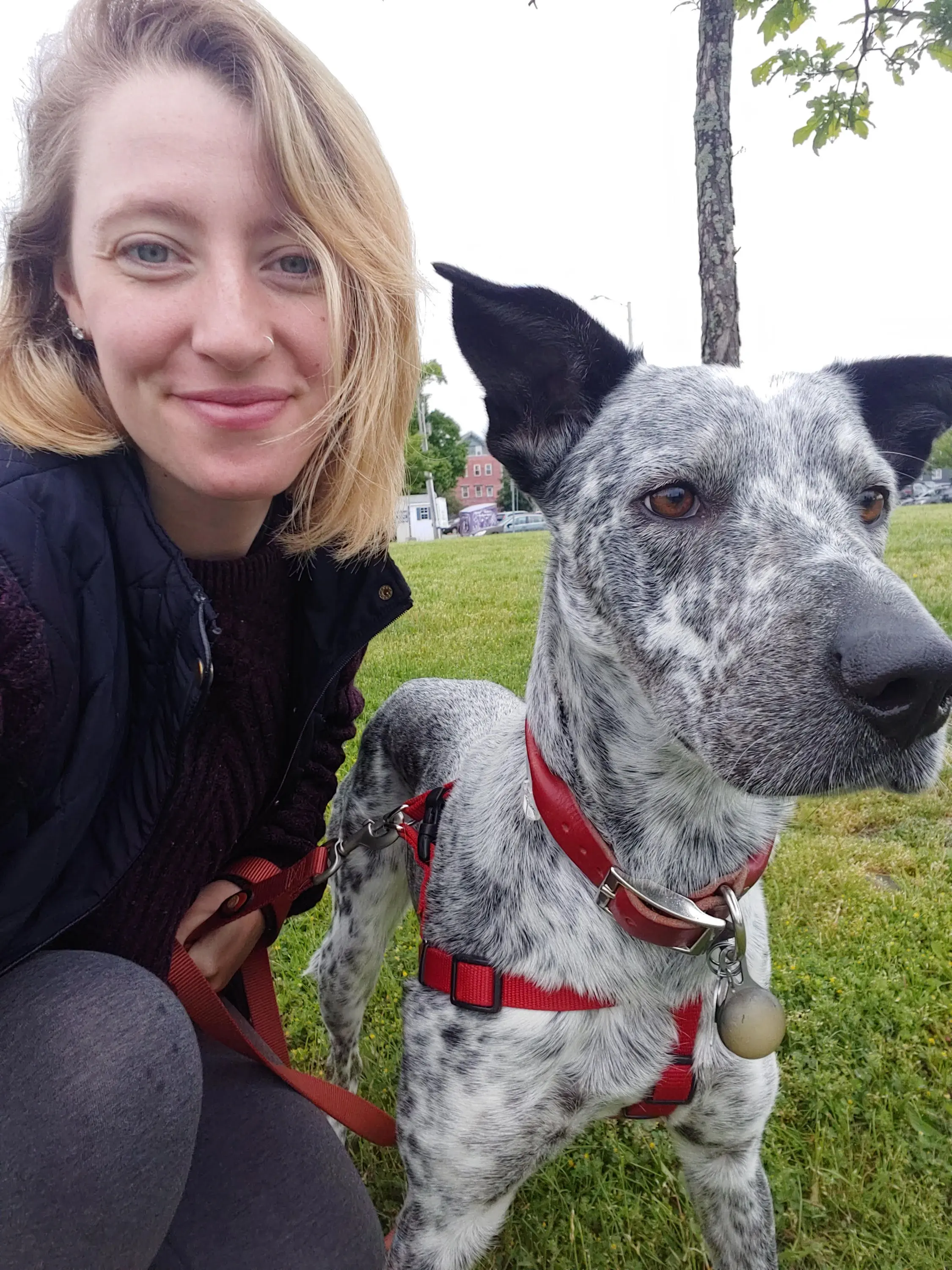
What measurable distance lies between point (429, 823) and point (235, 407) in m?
1.19

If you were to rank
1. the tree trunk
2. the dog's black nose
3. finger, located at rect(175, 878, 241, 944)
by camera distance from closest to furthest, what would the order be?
the dog's black nose
finger, located at rect(175, 878, 241, 944)
the tree trunk

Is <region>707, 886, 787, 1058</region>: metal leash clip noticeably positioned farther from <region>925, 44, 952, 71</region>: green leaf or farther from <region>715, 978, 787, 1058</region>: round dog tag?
A: <region>925, 44, 952, 71</region>: green leaf

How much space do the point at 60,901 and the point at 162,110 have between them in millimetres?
1565

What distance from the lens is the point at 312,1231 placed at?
183cm

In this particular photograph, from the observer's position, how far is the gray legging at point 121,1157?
140 cm

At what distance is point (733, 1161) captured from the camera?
6.48 feet

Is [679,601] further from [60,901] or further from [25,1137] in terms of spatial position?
[25,1137]

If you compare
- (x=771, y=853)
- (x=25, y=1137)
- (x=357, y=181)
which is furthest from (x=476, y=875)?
(x=357, y=181)

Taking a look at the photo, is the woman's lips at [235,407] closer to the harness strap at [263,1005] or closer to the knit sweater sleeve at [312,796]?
the knit sweater sleeve at [312,796]

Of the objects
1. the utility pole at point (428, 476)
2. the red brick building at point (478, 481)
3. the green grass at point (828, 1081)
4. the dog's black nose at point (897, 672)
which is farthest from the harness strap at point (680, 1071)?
the red brick building at point (478, 481)

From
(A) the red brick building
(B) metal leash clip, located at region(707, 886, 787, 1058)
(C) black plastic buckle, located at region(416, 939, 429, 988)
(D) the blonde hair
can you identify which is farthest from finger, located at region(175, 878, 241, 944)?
(A) the red brick building

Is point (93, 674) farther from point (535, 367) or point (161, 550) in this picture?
point (535, 367)

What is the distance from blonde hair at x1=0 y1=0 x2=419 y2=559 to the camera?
1696mm

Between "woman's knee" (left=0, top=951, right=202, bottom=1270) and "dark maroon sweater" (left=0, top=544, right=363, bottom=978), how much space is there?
0.29 metres
